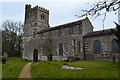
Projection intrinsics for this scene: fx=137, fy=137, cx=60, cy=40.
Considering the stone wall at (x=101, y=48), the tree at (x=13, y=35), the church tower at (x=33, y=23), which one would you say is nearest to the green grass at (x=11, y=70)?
the stone wall at (x=101, y=48)

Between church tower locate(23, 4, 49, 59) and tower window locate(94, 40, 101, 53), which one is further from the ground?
church tower locate(23, 4, 49, 59)

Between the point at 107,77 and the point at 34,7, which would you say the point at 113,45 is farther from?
the point at 34,7

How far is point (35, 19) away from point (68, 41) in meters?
16.3

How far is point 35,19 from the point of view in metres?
43.3

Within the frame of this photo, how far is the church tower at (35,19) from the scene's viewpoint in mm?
43072

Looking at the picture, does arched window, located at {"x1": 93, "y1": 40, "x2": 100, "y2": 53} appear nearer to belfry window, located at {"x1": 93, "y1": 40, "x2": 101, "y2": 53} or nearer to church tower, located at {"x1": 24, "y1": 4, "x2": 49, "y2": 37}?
belfry window, located at {"x1": 93, "y1": 40, "x2": 101, "y2": 53}

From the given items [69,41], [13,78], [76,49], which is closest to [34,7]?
[69,41]

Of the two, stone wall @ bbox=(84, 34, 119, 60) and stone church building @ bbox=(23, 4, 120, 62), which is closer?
stone wall @ bbox=(84, 34, 119, 60)

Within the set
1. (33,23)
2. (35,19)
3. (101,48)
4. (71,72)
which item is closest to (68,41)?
(101,48)

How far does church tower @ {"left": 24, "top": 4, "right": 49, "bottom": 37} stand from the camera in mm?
43072

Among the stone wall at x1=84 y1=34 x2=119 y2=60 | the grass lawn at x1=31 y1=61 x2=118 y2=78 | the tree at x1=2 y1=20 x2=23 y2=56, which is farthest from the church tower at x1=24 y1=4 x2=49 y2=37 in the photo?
the grass lawn at x1=31 y1=61 x2=118 y2=78

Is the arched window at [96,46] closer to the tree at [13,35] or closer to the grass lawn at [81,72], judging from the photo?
the grass lawn at [81,72]

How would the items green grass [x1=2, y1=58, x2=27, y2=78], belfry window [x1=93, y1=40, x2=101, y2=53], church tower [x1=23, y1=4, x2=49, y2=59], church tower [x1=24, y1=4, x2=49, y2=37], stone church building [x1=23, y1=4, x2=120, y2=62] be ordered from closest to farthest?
green grass [x1=2, y1=58, x2=27, y2=78], stone church building [x1=23, y1=4, x2=120, y2=62], belfry window [x1=93, y1=40, x2=101, y2=53], church tower [x1=23, y1=4, x2=49, y2=59], church tower [x1=24, y1=4, x2=49, y2=37]

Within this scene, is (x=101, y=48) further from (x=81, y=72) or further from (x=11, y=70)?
(x=11, y=70)
